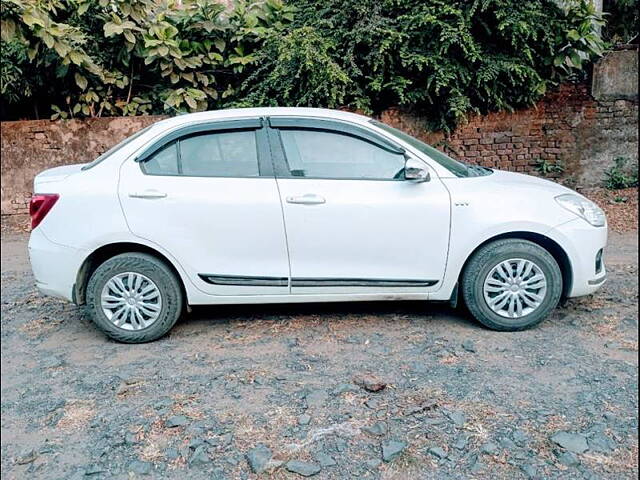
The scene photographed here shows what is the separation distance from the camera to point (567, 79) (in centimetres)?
889

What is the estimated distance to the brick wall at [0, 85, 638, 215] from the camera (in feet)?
29.3

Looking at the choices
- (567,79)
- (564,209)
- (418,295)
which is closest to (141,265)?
(418,295)

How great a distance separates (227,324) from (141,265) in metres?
0.88

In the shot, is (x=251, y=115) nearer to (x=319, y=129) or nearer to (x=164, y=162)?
(x=319, y=129)

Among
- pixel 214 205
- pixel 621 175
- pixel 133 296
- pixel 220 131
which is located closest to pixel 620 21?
pixel 621 175

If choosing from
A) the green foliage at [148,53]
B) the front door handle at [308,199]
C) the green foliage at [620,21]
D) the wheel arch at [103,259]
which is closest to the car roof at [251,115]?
the front door handle at [308,199]

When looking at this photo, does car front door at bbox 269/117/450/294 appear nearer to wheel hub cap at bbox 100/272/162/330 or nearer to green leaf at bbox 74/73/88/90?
wheel hub cap at bbox 100/272/162/330

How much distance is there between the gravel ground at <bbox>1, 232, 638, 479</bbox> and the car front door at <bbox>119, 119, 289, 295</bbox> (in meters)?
0.55

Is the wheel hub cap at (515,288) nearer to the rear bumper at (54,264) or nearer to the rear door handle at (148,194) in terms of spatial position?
the rear door handle at (148,194)

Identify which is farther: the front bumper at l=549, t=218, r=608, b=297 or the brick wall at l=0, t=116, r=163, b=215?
the brick wall at l=0, t=116, r=163, b=215

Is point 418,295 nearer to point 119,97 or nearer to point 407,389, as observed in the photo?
point 407,389

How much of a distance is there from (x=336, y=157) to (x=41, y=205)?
2253mm

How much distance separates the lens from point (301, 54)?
26.6 ft

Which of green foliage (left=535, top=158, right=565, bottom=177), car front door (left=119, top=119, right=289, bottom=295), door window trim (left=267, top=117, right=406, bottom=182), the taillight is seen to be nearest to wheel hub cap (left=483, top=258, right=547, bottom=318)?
door window trim (left=267, top=117, right=406, bottom=182)
